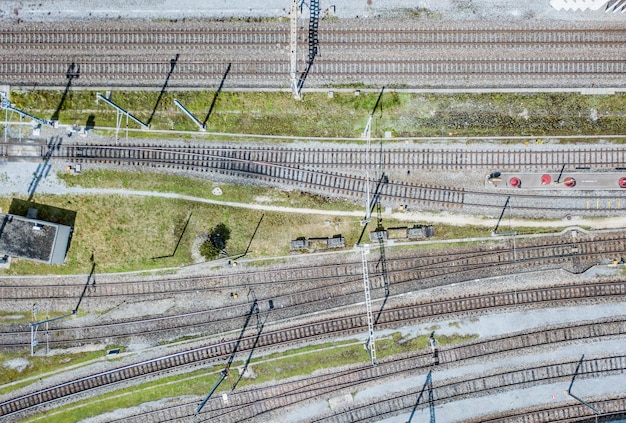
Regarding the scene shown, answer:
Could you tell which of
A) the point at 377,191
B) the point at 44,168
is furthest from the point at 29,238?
the point at 377,191

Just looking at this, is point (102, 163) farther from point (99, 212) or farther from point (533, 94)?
point (533, 94)

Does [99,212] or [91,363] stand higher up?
[99,212]

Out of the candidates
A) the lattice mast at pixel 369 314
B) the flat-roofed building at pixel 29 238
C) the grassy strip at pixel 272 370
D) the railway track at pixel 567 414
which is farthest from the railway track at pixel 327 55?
the railway track at pixel 567 414

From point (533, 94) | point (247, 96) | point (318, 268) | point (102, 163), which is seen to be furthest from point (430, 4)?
point (102, 163)

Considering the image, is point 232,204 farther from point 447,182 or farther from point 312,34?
point 447,182

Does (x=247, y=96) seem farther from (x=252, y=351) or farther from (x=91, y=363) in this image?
(x=91, y=363)

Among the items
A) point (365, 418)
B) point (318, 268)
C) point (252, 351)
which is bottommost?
point (365, 418)
